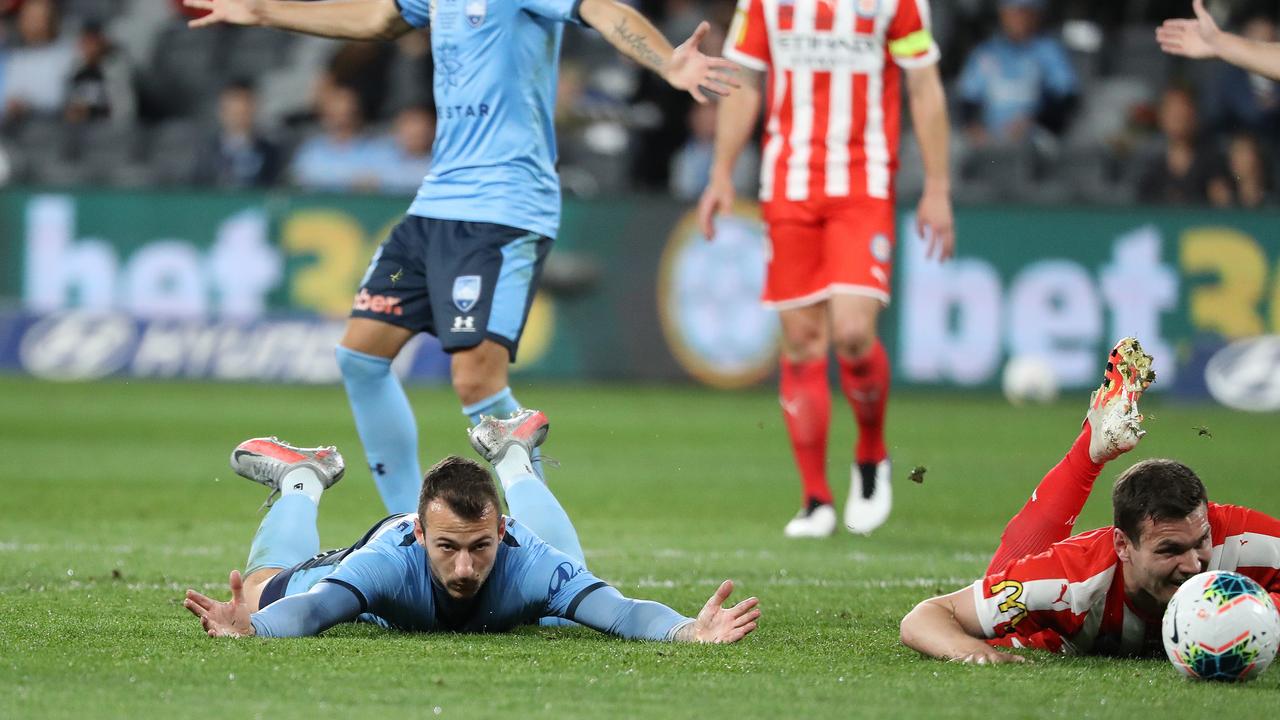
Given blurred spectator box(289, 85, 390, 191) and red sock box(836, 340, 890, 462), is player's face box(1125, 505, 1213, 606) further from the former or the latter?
blurred spectator box(289, 85, 390, 191)

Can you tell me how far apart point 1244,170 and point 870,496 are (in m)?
7.58

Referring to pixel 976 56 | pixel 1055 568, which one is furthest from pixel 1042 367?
pixel 1055 568

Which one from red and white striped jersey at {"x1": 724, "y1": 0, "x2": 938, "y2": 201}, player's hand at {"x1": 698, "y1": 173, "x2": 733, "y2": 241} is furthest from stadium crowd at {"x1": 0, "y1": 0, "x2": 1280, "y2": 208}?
player's hand at {"x1": 698, "y1": 173, "x2": 733, "y2": 241}

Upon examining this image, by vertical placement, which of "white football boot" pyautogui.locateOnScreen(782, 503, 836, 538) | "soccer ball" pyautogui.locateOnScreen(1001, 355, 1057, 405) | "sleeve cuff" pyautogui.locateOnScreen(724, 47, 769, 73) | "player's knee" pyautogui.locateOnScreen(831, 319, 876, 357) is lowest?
"soccer ball" pyautogui.locateOnScreen(1001, 355, 1057, 405)

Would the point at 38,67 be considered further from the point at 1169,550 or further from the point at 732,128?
the point at 1169,550

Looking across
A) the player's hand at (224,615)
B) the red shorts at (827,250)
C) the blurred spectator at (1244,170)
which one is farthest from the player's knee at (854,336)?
the blurred spectator at (1244,170)

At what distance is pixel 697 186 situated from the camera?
→ 15.0 metres

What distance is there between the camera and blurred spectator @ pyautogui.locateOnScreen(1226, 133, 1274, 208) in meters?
14.4

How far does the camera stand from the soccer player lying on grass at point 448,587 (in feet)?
15.9

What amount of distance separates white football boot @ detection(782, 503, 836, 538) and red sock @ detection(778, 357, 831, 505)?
0.13ft

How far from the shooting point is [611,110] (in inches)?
627

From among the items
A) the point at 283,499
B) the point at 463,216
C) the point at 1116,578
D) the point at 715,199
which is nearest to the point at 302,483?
the point at 283,499

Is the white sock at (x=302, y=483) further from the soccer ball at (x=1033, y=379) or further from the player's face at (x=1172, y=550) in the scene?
the soccer ball at (x=1033, y=379)

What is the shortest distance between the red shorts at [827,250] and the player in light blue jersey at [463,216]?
62.7 inches
